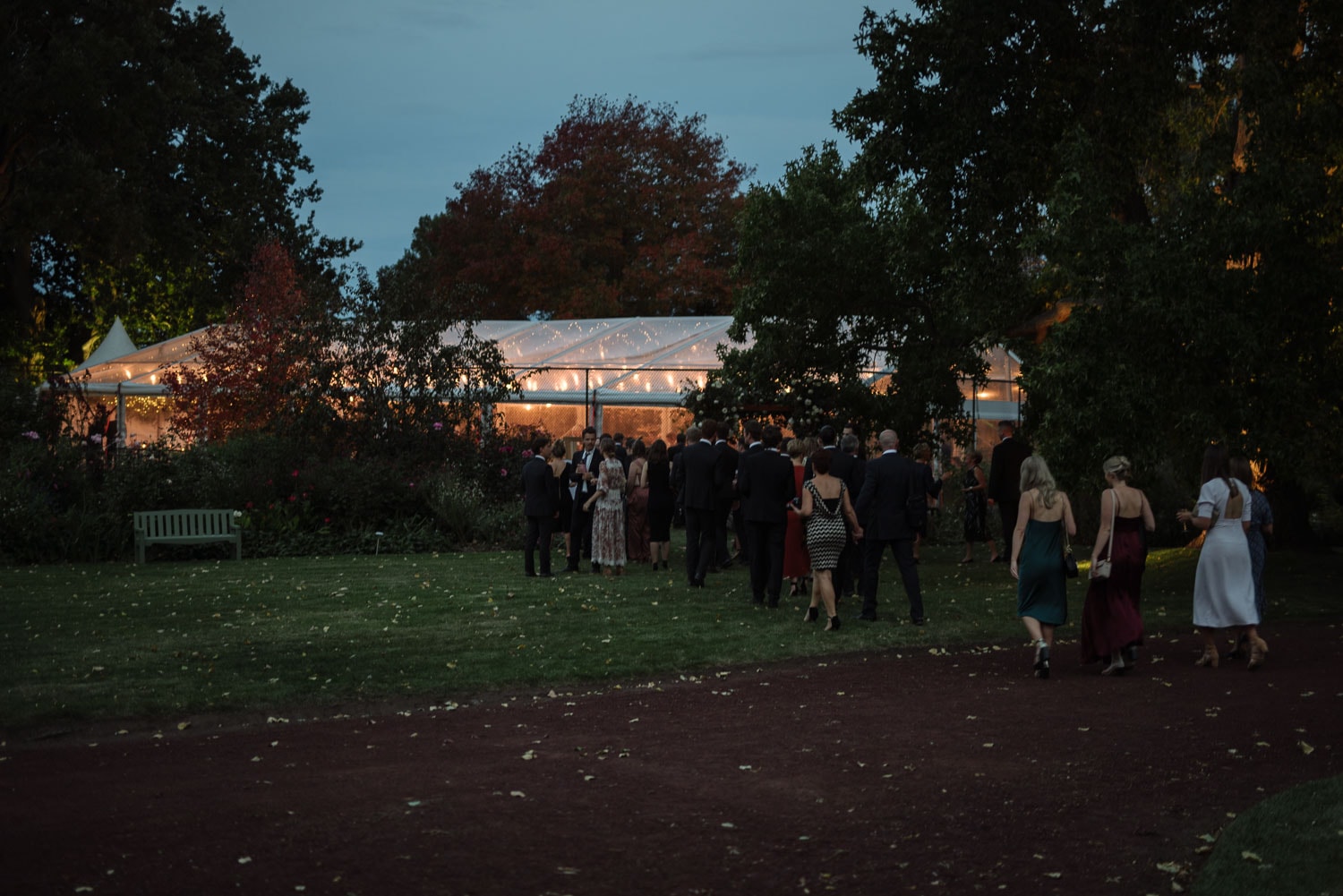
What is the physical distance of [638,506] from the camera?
18281mm

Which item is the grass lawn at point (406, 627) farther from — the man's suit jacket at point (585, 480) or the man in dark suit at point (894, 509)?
the man's suit jacket at point (585, 480)

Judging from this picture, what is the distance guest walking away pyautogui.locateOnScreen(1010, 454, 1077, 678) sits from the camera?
10.1m

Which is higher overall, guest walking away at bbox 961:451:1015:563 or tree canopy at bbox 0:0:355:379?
tree canopy at bbox 0:0:355:379

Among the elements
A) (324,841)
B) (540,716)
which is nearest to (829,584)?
(540,716)

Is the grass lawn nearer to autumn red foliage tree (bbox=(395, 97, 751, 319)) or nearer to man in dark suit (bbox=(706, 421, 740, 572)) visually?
man in dark suit (bbox=(706, 421, 740, 572))

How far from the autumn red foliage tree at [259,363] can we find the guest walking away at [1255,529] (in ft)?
53.9

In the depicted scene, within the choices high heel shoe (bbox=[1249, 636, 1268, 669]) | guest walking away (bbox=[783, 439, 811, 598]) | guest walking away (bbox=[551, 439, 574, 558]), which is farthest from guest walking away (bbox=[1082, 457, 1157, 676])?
guest walking away (bbox=[551, 439, 574, 558])

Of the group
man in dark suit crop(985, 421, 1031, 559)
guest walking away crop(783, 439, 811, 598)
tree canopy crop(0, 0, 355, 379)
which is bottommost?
guest walking away crop(783, 439, 811, 598)

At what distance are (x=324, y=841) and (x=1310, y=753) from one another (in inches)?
201

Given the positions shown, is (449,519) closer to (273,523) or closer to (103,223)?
(273,523)

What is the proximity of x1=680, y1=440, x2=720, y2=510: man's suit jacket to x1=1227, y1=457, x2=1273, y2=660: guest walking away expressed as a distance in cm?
552

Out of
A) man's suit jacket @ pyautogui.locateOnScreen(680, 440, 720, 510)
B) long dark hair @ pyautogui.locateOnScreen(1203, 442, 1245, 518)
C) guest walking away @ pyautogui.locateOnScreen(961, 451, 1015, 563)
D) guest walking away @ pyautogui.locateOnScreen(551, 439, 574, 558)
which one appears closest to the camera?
long dark hair @ pyautogui.locateOnScreen(1203, 442, 1245, 518)

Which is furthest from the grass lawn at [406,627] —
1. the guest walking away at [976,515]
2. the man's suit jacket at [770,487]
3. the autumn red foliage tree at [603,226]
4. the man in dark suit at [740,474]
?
the autumn red foliage tree at [603,226]

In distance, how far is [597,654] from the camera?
10742 millimetres
